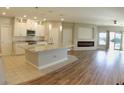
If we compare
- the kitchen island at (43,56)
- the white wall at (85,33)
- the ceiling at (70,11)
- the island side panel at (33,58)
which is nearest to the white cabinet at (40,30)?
the ceiling at (70,11)

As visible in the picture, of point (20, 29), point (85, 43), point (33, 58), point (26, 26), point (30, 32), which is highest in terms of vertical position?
point (26, 26)

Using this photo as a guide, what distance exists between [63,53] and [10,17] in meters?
4.05

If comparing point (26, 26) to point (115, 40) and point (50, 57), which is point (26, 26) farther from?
point (115, 40)

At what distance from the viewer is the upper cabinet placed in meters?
9.57

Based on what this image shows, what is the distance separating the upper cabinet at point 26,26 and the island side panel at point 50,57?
140 inches

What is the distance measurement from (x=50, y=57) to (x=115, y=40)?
1049cm

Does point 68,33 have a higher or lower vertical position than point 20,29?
lower

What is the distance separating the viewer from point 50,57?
6363 millimetres

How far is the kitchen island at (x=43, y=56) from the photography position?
5.64m

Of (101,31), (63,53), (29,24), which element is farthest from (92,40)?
(63,53)

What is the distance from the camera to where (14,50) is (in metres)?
9.38

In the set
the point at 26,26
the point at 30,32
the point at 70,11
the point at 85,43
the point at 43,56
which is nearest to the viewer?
the point at 43,56

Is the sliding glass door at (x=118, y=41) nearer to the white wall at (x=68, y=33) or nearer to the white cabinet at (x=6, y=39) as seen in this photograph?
the white wall at (x=68, y=33)

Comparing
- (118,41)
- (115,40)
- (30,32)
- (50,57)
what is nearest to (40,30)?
(30,32)
